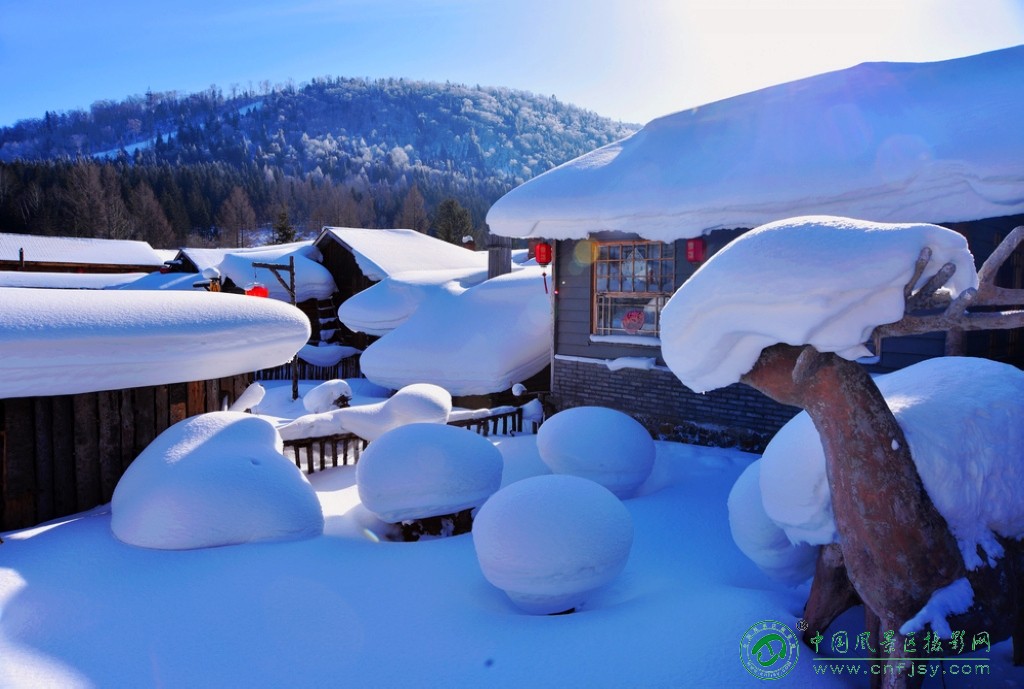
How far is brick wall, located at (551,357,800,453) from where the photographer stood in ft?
24.2

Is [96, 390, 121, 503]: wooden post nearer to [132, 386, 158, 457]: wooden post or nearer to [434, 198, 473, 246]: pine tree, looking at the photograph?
[132, 386, 158, 457]: wooden post

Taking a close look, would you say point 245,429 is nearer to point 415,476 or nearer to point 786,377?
point 415,476

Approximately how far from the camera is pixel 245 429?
5191 mm

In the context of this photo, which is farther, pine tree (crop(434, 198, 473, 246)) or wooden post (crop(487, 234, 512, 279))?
pine tree (crop(434, 198, 473, 246))

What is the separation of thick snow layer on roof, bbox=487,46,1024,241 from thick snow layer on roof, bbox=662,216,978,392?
4.17m

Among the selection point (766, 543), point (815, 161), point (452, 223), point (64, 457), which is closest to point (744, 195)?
point (815, 161)

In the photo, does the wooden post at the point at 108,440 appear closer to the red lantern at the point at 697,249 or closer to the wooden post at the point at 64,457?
the wooden post at the point at 64,457

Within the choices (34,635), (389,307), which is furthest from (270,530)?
(389,307)

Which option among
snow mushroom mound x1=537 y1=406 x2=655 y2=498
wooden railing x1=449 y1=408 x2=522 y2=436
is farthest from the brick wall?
snow mushroom mound x1=537 y1=406 x2=655 y2=498

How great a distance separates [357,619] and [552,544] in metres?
1.28

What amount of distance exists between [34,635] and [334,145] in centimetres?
14641

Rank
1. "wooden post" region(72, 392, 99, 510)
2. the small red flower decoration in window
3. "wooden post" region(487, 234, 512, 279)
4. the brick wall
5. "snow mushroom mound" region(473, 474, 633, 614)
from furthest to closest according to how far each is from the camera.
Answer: "wooden post" region(487, 234, 512, 279) < the small red flower decoration in window < the brick wall < "wooden post" region(72, 392, 99, 510) < "snow mushroom mound" region(473, 474, 633, 614)

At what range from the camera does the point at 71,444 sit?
5039 millimetres
